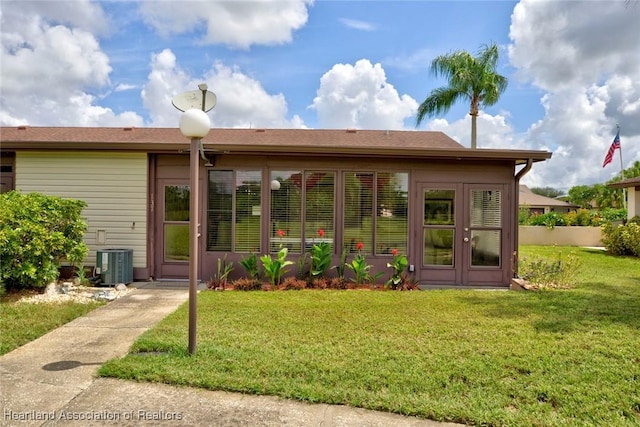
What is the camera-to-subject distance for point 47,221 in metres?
5.98

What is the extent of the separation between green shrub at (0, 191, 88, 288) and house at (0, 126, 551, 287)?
42.7 inches

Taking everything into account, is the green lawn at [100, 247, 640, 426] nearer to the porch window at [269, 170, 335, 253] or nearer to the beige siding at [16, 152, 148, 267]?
the porch window at [269, 170, 335, 253]

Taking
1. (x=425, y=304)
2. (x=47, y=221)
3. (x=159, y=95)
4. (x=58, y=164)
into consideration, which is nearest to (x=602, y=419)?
(x=425, y=304)

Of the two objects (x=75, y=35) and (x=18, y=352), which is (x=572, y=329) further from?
(x=75, y=35)

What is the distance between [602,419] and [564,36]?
10.5 metres

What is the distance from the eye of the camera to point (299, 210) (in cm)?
739

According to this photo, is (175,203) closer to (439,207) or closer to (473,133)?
(439,207)

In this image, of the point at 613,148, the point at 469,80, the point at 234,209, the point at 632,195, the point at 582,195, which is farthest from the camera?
the point at 582,195

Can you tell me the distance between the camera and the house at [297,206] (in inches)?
289

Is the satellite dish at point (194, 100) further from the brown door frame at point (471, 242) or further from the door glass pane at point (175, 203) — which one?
the brown door frame at point (471, 242)

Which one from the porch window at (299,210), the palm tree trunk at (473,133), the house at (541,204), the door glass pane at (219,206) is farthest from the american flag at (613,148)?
the door glass pane at (219,206)

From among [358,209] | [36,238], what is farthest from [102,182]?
[358,209]

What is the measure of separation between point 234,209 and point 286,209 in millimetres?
→ 1027

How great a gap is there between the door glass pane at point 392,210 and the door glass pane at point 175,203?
386 cm
